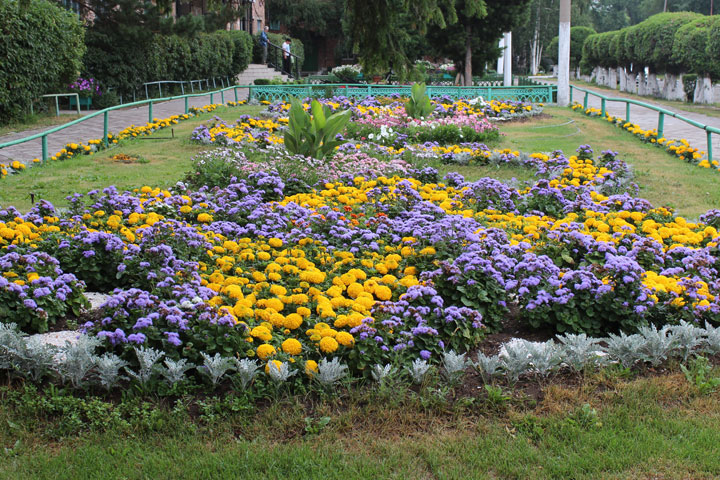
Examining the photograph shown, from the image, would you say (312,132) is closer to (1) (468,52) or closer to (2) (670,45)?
(1) (468,52)

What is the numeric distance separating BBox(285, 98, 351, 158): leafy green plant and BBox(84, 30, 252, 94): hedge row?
12853 millimetres

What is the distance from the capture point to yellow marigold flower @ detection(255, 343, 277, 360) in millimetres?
3471

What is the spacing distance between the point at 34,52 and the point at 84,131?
2.23 m

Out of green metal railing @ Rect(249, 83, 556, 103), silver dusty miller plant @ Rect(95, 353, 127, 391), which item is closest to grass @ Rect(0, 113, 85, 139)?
green metal railing @ Rect(249, 83, 556, 103)

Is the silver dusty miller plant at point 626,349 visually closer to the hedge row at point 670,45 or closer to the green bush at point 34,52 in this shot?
the green bush at point 34,52

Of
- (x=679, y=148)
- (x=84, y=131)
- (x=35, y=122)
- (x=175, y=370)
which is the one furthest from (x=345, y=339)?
(x=35, y=122)

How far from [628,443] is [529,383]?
647 mm

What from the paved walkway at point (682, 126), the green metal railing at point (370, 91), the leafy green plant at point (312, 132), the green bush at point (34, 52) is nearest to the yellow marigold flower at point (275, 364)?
Result: the leafy green plant at point (312, 132)

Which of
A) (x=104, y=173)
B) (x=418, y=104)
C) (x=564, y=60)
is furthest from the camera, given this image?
(x=564, y=60)

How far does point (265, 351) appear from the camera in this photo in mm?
3473

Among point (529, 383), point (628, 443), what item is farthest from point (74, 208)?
point (628, 443)

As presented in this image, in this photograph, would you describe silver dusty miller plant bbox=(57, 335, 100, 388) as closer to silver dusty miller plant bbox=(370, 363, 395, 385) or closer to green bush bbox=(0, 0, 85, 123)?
silver dusty miller plant bbox=(370, 363, 395, 385)

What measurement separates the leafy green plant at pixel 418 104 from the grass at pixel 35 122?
7.82 meters

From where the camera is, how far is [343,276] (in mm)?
4430
